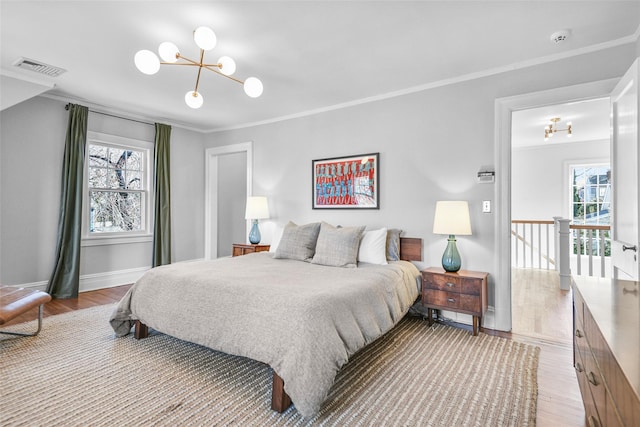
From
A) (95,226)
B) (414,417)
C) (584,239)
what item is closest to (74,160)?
(95,226)

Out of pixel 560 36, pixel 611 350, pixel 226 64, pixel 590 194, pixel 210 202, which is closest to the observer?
pixel 611 350

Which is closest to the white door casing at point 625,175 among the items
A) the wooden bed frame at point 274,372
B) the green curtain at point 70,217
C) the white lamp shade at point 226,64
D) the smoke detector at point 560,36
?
the smoke detector at point 560,36

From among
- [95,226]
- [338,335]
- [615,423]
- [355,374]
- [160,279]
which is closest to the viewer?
[615,423]

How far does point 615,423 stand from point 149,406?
6.80 ft

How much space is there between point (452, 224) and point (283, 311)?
A: 190 centimetres

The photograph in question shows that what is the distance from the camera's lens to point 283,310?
1.94 metres

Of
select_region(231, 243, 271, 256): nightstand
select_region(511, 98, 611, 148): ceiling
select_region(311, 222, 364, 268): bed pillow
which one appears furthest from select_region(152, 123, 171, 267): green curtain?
select_region(511, 98, 611, 148): ceiling

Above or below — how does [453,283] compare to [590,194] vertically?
below

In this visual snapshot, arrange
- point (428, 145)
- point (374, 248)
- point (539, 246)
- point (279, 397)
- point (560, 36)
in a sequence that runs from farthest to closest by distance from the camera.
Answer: point (539, 246) < point (428, 145) < point (374, 248) < point (560, 36) < point (279, 397)

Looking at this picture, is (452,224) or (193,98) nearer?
(193,98)

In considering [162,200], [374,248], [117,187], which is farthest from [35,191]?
[374,248]

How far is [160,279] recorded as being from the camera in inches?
104

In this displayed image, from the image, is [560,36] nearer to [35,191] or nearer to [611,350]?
[611,350]

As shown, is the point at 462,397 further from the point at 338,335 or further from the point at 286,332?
the point at 286,332
